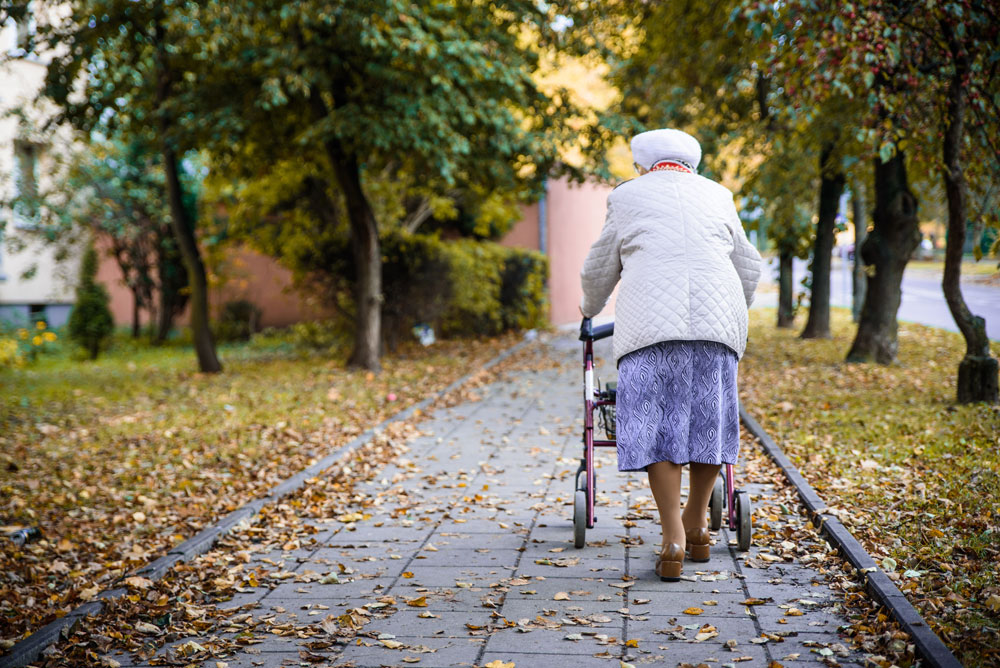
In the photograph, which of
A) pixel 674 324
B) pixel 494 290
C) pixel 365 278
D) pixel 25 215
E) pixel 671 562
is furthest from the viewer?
pixel 494 290

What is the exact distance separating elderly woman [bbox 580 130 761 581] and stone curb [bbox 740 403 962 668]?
78 centimetres

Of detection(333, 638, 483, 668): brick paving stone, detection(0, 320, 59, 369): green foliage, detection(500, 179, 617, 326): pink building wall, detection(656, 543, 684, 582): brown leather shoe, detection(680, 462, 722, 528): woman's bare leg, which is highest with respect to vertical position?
detection(500, 179, 617, 326): pink building wall

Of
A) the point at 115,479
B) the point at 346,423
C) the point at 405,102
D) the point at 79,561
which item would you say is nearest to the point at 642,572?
the point at 79,561

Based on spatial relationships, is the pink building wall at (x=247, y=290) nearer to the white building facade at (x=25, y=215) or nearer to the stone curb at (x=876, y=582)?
the white building facade at (x=25, y=215)

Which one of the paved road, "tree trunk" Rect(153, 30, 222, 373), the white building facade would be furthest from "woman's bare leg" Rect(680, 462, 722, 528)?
the white building facade

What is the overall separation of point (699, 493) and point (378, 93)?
8.46 m

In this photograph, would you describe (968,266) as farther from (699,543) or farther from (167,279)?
(699,543)

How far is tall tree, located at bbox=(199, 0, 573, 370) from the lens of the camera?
1035 centimetres

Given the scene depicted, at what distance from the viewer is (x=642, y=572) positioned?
455cm

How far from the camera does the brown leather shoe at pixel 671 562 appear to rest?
14.2ft

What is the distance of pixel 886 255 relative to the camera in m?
12.0

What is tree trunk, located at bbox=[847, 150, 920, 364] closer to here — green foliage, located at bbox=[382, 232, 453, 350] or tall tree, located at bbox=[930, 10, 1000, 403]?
tall tree, located at bbox=[930, 10, 1000, 403]

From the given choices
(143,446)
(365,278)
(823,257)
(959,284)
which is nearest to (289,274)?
(365,278)

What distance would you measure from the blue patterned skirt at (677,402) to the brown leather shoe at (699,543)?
464 millimetres
